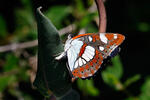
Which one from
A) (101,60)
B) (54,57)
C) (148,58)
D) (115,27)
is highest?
(54,57)

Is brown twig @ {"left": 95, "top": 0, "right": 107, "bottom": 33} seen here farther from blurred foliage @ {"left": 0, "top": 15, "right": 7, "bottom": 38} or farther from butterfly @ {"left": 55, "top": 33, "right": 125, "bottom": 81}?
blurred foliage @ {"left": 0, "top": 15, "right": 7, "bottom": 38}

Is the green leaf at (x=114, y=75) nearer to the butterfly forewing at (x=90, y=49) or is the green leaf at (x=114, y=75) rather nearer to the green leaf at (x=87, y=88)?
the green leaf at (x=87, y=88)

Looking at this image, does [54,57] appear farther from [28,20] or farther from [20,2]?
[20,2]

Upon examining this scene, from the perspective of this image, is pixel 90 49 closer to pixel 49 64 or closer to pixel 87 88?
pixel 49 64

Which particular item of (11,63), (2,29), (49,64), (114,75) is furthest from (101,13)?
(2,29)

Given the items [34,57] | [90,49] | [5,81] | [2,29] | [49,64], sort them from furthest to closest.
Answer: [2,29]
[34,57]
[5,81]
[90,49]
[49,64]

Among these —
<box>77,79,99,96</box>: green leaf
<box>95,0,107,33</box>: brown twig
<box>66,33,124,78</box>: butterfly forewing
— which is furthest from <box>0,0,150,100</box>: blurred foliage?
<box>95,0,107,33</box>: brown twig

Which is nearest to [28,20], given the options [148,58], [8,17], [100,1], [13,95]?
[8,17]
